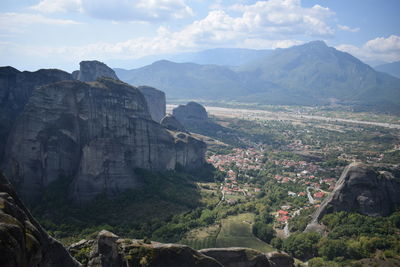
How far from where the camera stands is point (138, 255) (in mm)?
21438

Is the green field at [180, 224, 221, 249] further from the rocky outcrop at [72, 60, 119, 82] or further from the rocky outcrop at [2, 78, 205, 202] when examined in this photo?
the rocky outcrop at [72, 60, 119, 82]

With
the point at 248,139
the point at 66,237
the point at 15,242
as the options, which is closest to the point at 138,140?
the point at 66,237

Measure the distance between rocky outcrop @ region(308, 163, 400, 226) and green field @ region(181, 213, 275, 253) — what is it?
27.1 feet

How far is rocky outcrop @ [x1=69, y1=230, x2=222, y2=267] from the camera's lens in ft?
70.1

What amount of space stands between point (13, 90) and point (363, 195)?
60.1 metres

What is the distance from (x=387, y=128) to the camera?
553 feet

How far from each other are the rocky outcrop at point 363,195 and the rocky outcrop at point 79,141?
98.5ft

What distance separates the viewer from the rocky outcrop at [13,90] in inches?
2229

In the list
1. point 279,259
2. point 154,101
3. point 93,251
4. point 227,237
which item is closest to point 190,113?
point 154,101

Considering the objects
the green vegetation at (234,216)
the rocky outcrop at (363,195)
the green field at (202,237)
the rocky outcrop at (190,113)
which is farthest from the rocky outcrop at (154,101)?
the rocky outcrop at (363,195)

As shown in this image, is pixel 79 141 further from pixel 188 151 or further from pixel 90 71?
pixel 90 71

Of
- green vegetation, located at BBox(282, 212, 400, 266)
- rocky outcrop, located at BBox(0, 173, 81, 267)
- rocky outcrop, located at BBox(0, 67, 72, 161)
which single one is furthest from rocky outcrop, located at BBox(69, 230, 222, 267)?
rocky outcrop, located at BBox(0, 67, 72, 161)

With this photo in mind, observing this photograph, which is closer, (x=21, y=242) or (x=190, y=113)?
(x=21, y=242)

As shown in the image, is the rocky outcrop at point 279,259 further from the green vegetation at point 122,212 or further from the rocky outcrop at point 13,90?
the rocky outcrop at point 13,90
